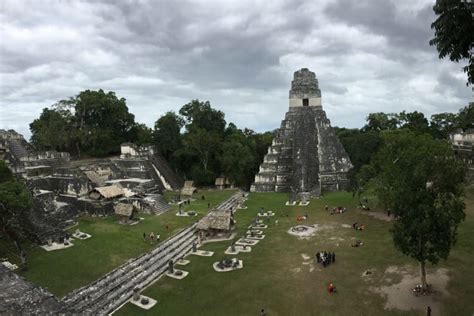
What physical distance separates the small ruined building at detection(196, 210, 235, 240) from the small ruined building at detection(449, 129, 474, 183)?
27.5 m

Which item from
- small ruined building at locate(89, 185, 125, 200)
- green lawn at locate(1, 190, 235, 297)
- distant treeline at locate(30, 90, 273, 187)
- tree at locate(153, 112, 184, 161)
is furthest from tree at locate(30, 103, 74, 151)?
green lawn at locate(1, 190, 235, 297)

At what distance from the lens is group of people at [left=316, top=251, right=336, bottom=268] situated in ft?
74.4

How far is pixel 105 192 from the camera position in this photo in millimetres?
35250

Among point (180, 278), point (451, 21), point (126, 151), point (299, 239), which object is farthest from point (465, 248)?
point (126, 151)

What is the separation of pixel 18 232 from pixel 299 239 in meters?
19.2

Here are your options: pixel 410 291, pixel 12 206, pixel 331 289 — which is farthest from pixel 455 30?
pixel 12 206

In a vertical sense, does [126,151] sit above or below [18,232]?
above

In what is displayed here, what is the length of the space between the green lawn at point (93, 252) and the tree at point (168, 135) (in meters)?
20.8

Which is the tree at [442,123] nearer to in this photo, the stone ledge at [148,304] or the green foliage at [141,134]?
the green foliage at [141,134]

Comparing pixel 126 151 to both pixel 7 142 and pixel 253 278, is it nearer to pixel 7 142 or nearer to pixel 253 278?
pixel 7 142

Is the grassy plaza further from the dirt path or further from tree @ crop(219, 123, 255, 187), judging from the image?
tree @ crop(219, 123, 255, 187)

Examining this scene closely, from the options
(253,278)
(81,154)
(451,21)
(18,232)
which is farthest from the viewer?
(81,154)

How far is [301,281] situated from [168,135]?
38.2 metres

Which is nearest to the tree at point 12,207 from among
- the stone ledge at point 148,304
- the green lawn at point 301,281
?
the stone ledge at point 148,304
